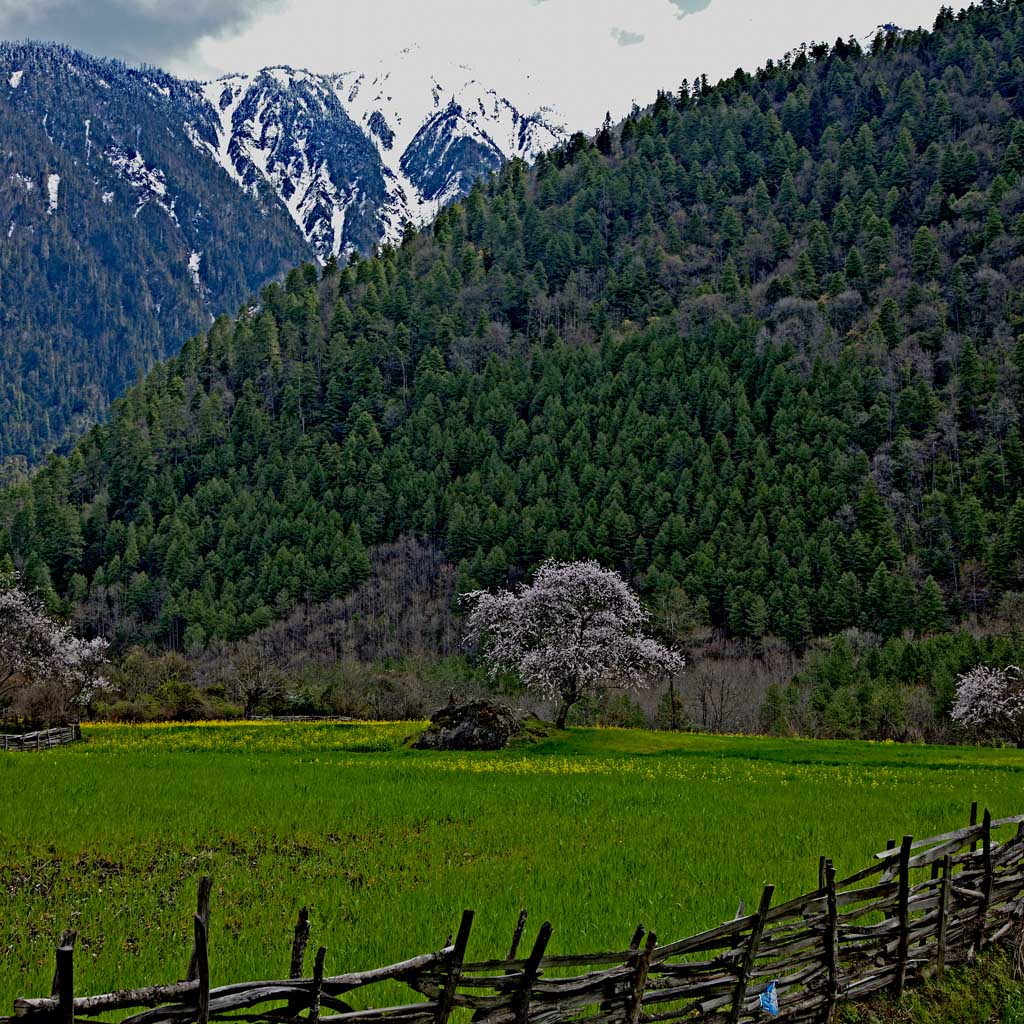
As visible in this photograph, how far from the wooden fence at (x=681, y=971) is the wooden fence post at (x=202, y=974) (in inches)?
0.5

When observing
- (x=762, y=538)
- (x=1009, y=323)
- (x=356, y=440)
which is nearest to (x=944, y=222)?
(x=1009, y=323)

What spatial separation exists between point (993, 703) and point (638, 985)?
7001 centimetres

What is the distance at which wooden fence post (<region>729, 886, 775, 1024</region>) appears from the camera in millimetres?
9922

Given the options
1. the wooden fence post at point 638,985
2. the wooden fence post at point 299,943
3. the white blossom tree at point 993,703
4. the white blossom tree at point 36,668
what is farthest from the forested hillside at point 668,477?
the wooden fence post at point 299,943

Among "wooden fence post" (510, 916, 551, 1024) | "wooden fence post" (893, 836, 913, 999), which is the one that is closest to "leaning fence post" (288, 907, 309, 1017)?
"wooden fence post" (510, 916, 551, 1024)

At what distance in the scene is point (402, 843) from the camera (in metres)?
21.5

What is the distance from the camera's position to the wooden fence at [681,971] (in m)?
7.47

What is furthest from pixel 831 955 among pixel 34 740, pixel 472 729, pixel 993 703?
pixel 993 703

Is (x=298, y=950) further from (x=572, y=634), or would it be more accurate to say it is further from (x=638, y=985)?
(x=572, y=634)

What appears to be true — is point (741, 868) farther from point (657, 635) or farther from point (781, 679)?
point (657, 635)

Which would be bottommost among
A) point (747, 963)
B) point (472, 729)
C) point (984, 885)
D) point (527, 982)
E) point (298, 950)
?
point (472, 729)

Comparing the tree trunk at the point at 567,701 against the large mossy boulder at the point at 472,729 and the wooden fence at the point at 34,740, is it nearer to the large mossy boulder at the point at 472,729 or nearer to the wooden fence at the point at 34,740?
the large mossy boulder at the point at 472,729

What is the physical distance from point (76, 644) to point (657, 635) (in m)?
77.6

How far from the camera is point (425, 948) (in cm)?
1252
